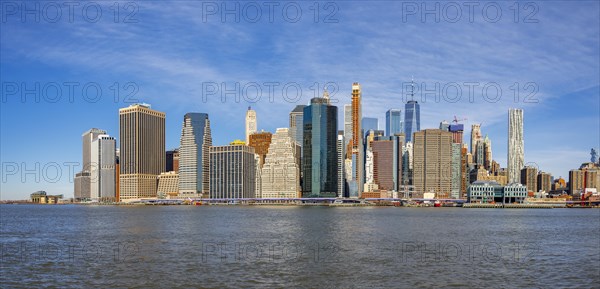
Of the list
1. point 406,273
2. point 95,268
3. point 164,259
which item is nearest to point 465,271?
point 406,273

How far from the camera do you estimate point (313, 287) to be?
39.7m

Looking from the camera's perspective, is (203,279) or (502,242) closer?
(203,279)

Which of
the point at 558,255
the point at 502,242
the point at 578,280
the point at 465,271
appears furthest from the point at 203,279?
the point at 502,242

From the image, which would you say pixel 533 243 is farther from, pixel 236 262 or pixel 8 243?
pixel 8 243

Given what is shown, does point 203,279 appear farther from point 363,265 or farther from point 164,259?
point 363,265

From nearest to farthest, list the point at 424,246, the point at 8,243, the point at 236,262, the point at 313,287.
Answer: the point at 313,287
the point at 236,262
the point at 424,246
the point at 8,243

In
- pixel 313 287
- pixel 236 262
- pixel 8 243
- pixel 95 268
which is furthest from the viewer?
pixel 8 243

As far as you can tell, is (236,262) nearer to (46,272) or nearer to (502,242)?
(46,272)

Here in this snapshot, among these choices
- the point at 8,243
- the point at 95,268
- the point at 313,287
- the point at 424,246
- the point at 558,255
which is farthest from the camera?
the point at 8,243

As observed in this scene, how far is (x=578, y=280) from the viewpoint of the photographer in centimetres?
4344

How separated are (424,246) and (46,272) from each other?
42085 mm

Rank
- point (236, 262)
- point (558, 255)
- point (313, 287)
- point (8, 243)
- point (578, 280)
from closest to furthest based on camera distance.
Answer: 1. point (313, 287)
2. point (578, 280)
3. point (236, 262)
4. point (558, 255)
5. point (8, 243)

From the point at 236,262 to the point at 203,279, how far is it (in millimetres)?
8576

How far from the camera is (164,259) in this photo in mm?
52188
